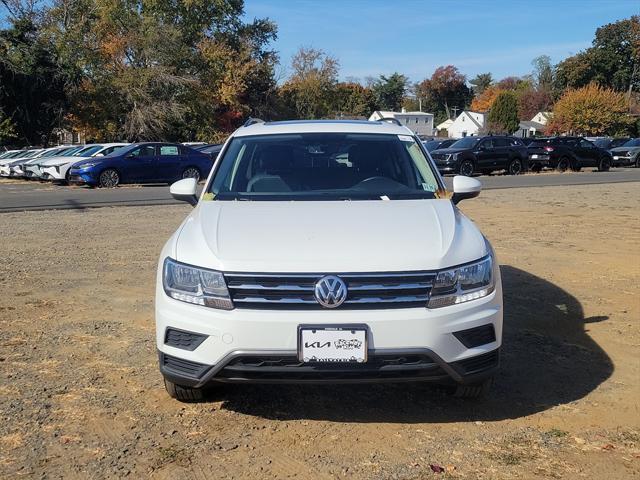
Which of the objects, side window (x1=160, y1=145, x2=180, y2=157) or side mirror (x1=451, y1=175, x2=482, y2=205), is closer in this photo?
side mirror (x1=451, y1=175, x2=482, y2=205)

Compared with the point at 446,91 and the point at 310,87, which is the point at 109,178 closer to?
the point at 310,87

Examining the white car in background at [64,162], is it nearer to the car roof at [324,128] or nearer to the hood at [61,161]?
the hood at [61,161]

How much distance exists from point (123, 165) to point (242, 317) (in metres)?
19.5

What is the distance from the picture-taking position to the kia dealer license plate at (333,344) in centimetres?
346

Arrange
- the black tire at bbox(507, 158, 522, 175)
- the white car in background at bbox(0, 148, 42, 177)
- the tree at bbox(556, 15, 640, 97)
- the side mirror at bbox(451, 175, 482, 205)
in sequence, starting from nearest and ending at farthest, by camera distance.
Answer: the side mirror at bbox(451, 175, 482, 205) < the white car in background at bbox(0, 148, 42, 177) < the black tire at bbox(507, 158, 522, 175) < the tree at bbox(556, 15, 640, 97)

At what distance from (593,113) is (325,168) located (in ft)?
243

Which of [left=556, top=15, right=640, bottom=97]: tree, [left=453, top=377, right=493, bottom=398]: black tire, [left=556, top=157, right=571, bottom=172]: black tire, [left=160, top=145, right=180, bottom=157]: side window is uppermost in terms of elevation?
[left=556, top=15, right=640, bottom=97]: tree

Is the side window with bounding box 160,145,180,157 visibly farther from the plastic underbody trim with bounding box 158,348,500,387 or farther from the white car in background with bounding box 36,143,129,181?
the plastic underbody trim with bounding box 158,348,500,387

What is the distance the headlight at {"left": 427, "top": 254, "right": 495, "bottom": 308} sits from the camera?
3596 millimetres

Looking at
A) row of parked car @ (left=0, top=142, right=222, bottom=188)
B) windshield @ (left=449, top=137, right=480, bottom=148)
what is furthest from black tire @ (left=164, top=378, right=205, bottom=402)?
windshield @ (left=449, top=137, right=480, bottom=148)

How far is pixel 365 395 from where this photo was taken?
4.39 meters

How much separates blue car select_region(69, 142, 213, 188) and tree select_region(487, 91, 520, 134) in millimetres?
73728

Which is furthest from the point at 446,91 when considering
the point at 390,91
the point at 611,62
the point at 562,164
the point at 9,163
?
the point at 9,163

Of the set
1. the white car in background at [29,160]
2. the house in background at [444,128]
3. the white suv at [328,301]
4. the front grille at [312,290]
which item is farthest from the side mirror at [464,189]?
the house in background at [444,128]
